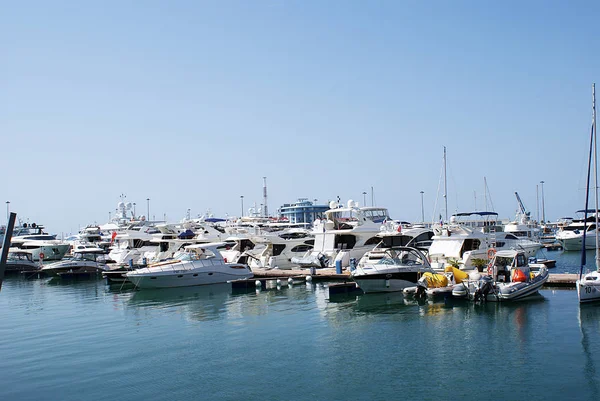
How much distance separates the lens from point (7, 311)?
33062 mm

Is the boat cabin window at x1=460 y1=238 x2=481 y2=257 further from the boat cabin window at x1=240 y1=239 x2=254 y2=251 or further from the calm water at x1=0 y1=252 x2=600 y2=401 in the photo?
the boat cabin window at x1=240 y1=239 x2=254 y2=251

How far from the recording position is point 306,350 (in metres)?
21.0

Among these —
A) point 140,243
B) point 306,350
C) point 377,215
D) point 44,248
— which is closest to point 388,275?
point 306,350

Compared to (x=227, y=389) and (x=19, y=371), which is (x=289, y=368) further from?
(x=19, y=371)

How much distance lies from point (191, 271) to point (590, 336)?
25942 mm

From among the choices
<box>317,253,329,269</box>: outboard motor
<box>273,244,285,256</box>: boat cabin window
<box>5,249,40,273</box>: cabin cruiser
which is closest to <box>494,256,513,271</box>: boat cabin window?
<box>317,253,329,269</box>: outboard motor

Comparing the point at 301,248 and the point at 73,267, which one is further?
the point at 73,267

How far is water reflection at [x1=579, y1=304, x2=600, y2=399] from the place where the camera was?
648 inches

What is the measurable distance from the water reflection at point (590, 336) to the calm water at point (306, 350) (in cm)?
4

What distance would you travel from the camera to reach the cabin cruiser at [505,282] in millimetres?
28344

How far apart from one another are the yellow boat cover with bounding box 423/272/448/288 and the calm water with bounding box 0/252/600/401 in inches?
67.4

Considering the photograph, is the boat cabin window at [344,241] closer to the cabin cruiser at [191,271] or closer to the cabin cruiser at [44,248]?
the cabin cruiser at [191,271]

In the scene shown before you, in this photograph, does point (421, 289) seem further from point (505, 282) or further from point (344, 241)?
point (344, 241)

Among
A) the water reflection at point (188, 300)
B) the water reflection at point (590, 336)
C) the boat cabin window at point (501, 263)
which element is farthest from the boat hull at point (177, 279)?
the water reflection at point (590, 336)
